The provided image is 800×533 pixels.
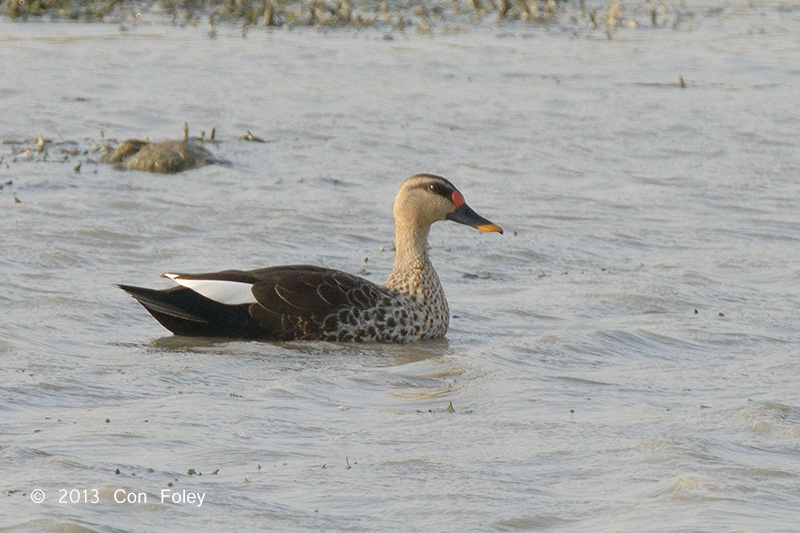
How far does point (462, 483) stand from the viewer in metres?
5.40


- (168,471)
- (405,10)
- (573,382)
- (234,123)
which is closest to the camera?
(168,471)

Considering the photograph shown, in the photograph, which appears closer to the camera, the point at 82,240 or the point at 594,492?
the point at 594,492

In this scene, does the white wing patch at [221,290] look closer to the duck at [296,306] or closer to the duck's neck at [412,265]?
the duck at [296,306]

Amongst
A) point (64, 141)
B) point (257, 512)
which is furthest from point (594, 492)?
point (64, 141)

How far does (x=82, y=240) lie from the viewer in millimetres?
9883

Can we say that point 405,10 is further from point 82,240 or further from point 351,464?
point 351,464

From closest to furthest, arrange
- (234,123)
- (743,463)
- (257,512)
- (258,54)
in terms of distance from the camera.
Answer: (257,512) → (743,463) → (234,123) → (258,54)

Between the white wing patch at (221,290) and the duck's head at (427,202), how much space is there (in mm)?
1276

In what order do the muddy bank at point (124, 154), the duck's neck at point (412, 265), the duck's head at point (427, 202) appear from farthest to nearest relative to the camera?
the muddy bank at point (124, 154)
the duck's head at point (427, 202)
the duck's neck at point (412, 265)

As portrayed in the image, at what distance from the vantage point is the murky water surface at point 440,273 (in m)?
5.33

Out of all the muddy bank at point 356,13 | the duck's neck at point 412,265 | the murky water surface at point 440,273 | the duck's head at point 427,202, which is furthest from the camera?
the muddy bank at point 356,13

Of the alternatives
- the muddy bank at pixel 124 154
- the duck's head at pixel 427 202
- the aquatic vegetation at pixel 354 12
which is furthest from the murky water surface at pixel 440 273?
the aquatic vegetation at pixel 354 12

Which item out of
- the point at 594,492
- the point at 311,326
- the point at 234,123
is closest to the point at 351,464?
the point at 594,492

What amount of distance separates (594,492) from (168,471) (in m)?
1.57
